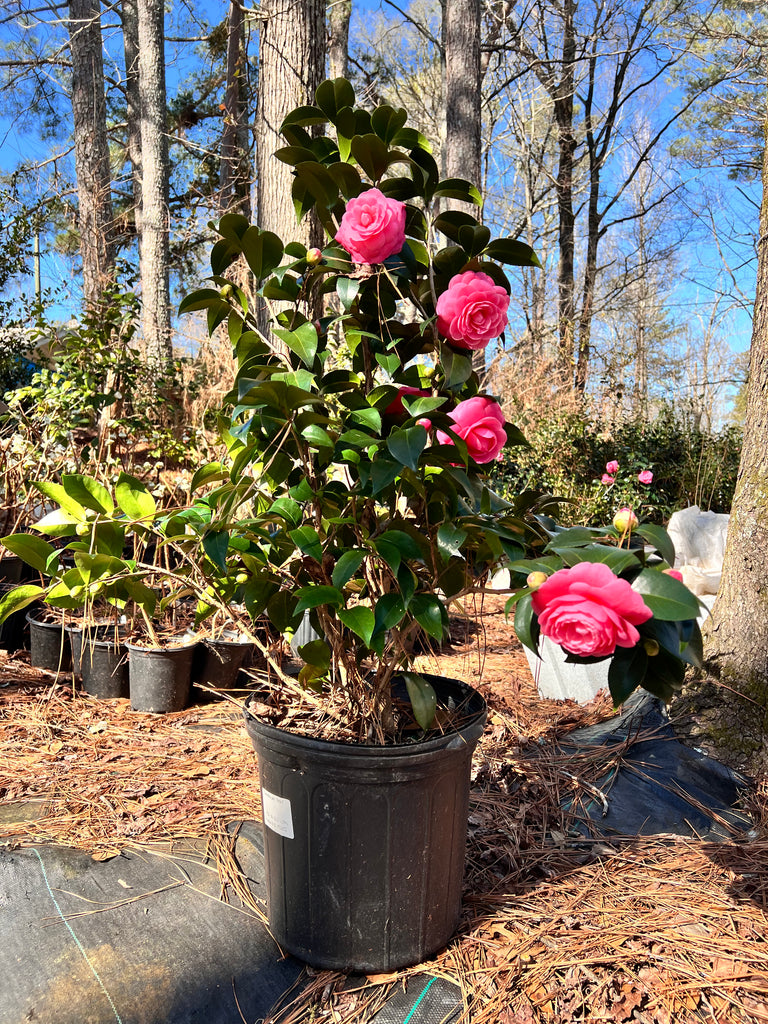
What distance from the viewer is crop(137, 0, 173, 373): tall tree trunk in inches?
278

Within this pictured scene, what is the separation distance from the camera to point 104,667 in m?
2.69

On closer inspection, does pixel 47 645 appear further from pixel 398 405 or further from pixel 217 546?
pixel 398 405

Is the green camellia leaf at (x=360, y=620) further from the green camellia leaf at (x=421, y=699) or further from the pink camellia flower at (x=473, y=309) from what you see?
the pink camellia flower at (x=473, y=309)

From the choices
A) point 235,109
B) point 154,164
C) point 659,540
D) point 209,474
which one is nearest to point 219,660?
point 209,474

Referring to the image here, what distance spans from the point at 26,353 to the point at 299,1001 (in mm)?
7137

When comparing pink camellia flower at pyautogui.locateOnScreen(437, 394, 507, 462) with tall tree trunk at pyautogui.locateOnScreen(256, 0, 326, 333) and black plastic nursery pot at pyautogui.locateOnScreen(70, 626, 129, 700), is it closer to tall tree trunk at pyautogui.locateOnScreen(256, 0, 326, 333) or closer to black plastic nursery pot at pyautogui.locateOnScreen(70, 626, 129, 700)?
tall tree trunk at pyautogui.locateOnScreen(256, 0, 326, 333)

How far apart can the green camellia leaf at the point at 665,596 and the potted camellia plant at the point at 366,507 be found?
0.52ft

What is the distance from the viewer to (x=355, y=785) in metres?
1.20

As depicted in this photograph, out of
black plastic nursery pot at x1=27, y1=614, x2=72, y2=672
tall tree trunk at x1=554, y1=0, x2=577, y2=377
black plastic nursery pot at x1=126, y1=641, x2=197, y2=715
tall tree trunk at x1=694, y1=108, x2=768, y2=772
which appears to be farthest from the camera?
tall tree trunk at x1=554, y1=0, x2=577, y2=377

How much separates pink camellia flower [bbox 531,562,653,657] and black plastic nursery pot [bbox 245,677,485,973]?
495 millimetres

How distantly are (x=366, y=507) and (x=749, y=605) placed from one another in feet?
4.38

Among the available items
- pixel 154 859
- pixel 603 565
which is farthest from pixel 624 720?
pixel 603 565

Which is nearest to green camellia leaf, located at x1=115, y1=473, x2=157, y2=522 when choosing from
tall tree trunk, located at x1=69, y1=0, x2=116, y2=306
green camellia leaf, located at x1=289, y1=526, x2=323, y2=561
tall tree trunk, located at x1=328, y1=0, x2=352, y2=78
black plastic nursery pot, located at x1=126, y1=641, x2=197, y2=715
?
green camellia leaf, located at x1=289, y1=526, x2=323, y2=561

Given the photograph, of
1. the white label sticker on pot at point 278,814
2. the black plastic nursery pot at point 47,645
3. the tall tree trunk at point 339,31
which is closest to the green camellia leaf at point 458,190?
the white label sticker on pot at point 278,814
